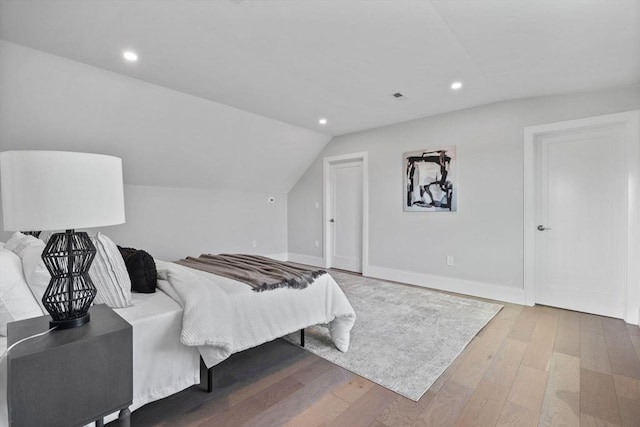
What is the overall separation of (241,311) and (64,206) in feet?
3.75

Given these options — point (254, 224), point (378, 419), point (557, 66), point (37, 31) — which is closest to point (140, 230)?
point (254, 224)

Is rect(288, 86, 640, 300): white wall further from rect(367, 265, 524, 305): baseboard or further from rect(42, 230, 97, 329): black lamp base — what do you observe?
rect(42, 230, 97, 329): black lamp base

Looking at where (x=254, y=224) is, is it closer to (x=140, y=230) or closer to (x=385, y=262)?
(x=140, y=230)

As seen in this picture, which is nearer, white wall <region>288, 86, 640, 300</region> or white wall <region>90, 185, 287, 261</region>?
white wall <region>288, 86, 640, 300</region>

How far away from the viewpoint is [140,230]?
4457 millimetres

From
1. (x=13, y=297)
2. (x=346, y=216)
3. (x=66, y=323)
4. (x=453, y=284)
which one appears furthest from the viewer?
(x=346, y=216)

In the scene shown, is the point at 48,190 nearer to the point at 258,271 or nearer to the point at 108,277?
the point at 108,277

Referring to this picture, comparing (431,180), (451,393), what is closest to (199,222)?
(431,180)

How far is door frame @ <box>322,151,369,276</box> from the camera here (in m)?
5.00

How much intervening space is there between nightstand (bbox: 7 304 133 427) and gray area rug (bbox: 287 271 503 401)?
4.89ft

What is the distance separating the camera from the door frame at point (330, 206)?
500cm

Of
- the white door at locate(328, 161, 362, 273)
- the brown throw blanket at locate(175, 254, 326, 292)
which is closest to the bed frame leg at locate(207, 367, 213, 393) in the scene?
the brown throw blanket at locate(175, 254, 326, 292)

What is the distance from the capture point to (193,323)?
1.66 meters

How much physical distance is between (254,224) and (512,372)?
4.74m
